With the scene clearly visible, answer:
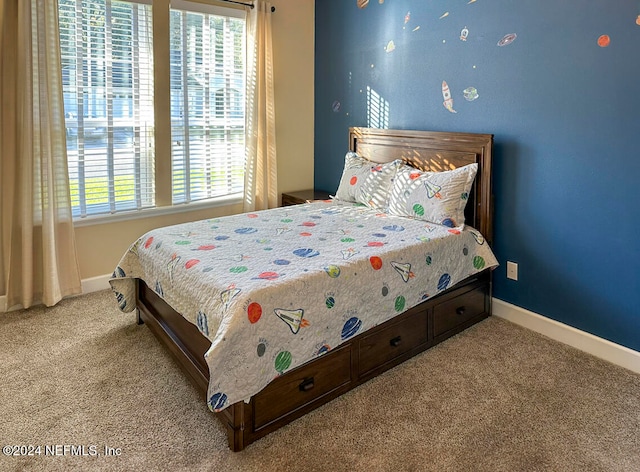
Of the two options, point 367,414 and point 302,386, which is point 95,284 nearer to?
point 302,386

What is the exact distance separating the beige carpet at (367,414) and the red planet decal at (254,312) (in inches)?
20.3

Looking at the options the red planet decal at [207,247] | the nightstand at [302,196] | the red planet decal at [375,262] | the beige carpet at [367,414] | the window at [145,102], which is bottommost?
the beige carpet at [367,414]

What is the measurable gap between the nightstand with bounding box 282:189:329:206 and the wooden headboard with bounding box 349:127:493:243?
0.62 meters

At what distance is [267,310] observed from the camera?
1.81m

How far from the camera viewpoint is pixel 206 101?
368 cm

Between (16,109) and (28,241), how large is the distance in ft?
2.72

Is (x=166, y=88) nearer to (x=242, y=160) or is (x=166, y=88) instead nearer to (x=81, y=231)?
(x=242, y=160)

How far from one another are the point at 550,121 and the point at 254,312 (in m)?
2.00

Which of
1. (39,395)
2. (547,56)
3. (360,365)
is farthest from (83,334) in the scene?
(547,56)

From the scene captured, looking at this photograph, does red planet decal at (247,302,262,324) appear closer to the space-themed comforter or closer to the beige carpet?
the space-themed comforter

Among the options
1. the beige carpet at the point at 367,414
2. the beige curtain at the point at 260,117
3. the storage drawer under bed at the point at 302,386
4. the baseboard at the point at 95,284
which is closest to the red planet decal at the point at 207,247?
the beige carpet at the point at 367,414

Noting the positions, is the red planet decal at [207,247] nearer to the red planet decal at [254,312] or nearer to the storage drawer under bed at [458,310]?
the red planet decal at [254,312]

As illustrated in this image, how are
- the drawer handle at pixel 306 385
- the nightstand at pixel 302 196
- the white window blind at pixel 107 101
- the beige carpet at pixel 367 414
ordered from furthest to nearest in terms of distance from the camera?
the nightstand at pixel 302 196
the white window blind at pixel 107 101
the drawer handle at pixel 306 385
the beige carpet at pixel 367 414

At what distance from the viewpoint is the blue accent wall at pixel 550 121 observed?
2340mm
